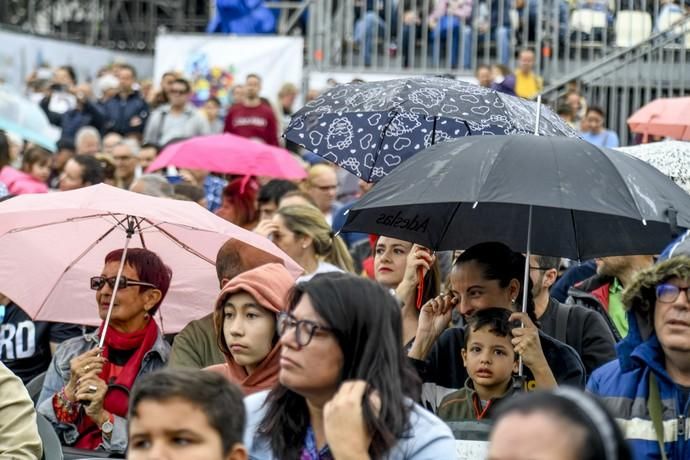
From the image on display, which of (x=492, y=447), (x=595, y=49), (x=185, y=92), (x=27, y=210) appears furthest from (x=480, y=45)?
(x=492, y=447)

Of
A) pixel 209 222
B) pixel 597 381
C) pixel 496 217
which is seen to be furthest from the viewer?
pixel 496 217

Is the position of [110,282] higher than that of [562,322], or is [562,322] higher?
[110,282]

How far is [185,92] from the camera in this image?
16500mm

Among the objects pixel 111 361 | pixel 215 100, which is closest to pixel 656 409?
pixel 111 361

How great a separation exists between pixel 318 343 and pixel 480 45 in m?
14.3

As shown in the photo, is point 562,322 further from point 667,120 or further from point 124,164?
point 124,164

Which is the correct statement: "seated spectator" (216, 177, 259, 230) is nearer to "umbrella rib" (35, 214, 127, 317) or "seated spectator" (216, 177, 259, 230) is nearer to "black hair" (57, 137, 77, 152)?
"umbrella rib" (35, 214, 127, 317)

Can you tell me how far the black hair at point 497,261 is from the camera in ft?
20.4

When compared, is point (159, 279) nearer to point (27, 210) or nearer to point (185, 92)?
point (27, 210)

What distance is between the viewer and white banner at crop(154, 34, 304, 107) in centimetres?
1928

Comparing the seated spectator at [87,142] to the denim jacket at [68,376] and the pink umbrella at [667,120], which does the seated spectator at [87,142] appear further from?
the denim jacket at [68,376]

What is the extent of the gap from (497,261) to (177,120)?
10861 mm

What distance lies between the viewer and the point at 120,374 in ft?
21.9

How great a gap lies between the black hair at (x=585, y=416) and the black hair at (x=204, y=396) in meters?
1.00
